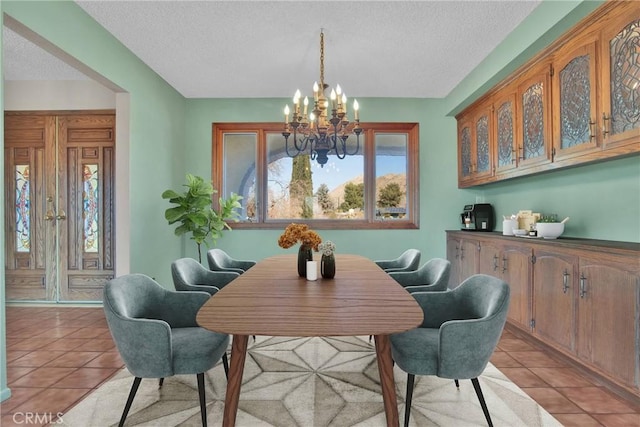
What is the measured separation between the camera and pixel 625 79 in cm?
217

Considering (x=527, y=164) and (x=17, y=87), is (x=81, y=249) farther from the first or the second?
(x=527, y=164)

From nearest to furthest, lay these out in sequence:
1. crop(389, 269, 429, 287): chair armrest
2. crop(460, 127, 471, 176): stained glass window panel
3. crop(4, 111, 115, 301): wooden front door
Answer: crop(389, 269, 429, 287): chair armrest → crop(4, 111, 115, 301): wooden front door → crop(460, 127, 471, 176): stained glass window panel

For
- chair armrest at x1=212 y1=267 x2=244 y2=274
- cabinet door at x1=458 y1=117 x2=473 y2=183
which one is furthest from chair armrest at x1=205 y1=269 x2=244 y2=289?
cabinet door at x1=458 y1=117 x2=473 y2=183

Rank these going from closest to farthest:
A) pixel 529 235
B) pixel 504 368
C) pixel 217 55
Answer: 1. pixel 504 368
2. pixel 529 235
3. pixel 217 55

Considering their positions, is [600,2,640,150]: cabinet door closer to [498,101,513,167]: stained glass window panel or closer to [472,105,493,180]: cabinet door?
[498,101,513,167]: stained glass window panel

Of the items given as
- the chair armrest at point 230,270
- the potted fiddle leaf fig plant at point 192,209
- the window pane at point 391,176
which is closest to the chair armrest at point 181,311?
the chair armrest at point 230,270

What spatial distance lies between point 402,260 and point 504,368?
49.5 inches

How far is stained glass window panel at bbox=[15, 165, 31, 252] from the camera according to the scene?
4250 mm

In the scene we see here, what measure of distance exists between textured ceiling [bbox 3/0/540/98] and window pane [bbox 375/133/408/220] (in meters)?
0.77

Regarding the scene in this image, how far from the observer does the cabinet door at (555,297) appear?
2518 mm

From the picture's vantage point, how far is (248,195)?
5.06 metres

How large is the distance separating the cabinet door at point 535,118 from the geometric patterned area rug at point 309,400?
198 cm

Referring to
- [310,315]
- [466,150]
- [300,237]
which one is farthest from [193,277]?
[466,150]

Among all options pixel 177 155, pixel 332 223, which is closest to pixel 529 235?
pixel 332 223
